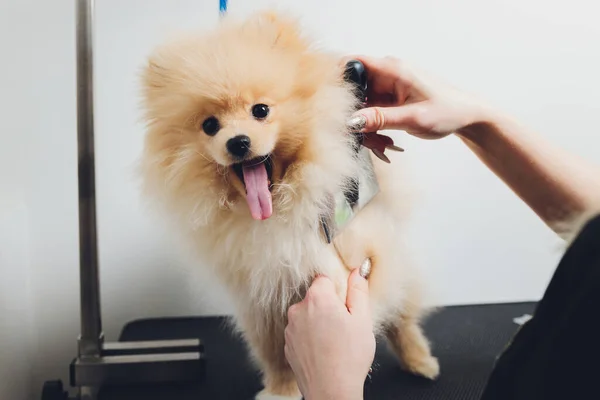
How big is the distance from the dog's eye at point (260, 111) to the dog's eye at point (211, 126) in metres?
0.06

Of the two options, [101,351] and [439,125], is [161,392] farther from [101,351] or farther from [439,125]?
[439,125]

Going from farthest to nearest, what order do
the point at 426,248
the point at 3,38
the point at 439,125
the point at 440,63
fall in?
the point at 426,248
the point at 440,63
the point at 3,38
the point at 439,125

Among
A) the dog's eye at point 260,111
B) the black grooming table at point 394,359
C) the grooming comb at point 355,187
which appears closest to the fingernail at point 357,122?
the grooming comb at point 355,187

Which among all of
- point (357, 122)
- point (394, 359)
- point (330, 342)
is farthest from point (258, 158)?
point (394, 359)

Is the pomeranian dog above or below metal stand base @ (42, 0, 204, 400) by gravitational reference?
above

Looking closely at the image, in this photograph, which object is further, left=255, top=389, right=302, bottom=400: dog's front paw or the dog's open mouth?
left=255, top=389, right=302, bottom=400: dog's front paw

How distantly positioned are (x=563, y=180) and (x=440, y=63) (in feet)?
1.86

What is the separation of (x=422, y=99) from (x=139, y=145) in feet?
2.41

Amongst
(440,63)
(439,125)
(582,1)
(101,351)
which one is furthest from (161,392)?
(582,1)

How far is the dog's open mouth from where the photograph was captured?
28.0 inches

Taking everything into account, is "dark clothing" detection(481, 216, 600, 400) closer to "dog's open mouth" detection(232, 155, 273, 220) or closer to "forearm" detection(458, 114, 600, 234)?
"dog's open mouth" detection(232, 155, 273, 220)

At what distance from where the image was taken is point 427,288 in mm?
1063

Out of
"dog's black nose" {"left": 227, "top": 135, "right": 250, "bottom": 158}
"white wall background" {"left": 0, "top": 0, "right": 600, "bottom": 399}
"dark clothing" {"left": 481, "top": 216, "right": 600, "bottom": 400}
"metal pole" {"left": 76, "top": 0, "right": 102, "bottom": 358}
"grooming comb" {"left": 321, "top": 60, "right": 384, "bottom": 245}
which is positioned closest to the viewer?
"dark clothing" {"left": 481, "top": 216, "right": 600, "bottom": 400}

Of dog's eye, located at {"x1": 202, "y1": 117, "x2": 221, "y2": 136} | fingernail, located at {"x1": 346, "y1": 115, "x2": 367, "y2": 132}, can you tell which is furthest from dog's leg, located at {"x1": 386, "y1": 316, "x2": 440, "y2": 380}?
dog's eye, located at {"x1": 202, "y1": 117, "x2": 221, "y2": 136}
